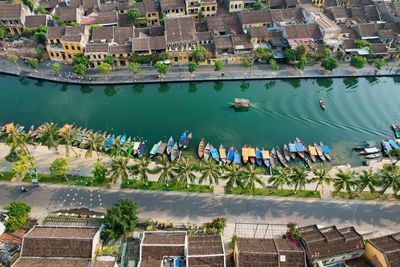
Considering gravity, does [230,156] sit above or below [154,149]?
below

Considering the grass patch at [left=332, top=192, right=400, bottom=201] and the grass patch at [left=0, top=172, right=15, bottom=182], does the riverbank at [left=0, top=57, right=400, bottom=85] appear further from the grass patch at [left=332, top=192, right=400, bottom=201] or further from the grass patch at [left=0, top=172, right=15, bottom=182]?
the grass patch at [left=332, top=192, right=400, bottom=201]

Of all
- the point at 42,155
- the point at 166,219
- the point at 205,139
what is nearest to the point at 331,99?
the point at 205,139

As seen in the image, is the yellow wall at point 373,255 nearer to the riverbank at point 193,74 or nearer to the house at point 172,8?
the riverbank at point 193,74

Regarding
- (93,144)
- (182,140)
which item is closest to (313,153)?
(182,140)

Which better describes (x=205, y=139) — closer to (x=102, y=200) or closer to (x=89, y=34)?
(x=102, y=200)

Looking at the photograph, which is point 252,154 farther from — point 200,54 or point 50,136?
point 50,136

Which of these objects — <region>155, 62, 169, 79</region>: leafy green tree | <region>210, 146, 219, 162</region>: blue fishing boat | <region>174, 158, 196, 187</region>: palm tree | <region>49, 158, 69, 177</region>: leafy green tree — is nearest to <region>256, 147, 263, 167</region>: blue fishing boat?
<region>210, 146, 219, 162</region>: blue fishing boat
